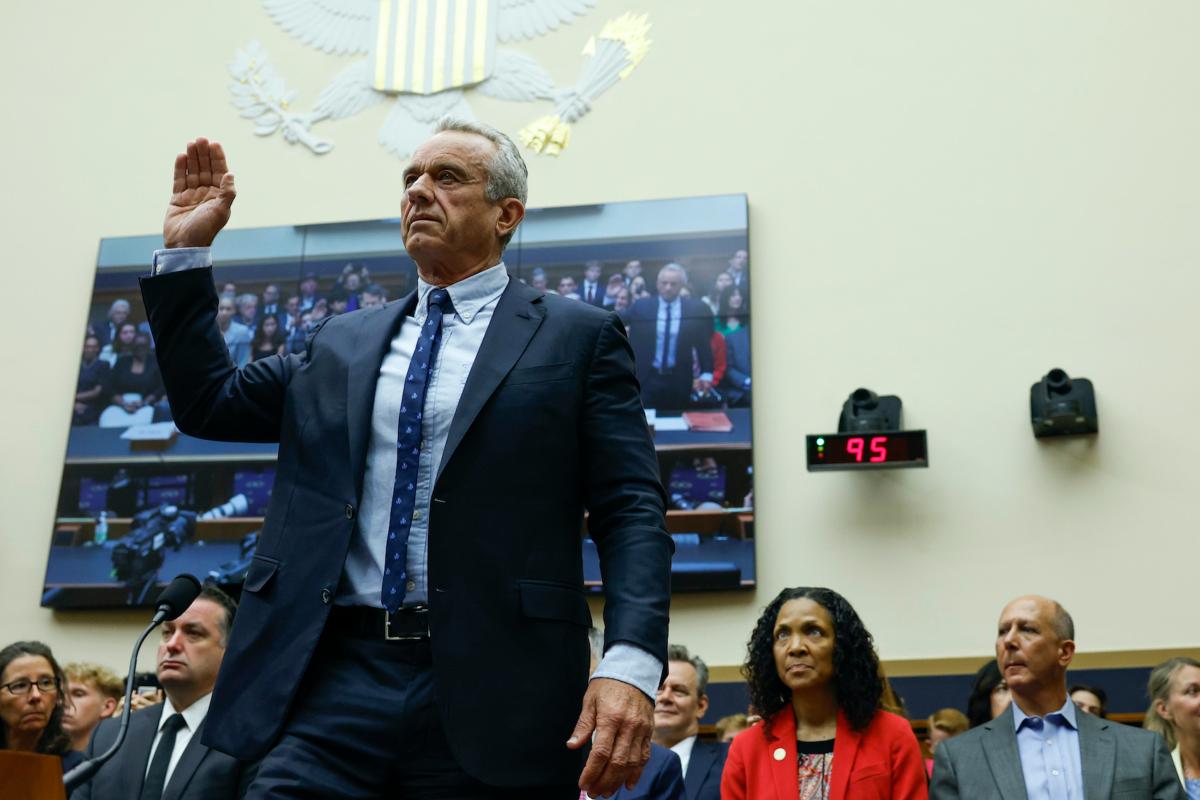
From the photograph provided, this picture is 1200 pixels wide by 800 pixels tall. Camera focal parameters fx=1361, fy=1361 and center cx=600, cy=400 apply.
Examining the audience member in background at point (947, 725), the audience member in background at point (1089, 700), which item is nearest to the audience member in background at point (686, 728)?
the audience member in background at point (947, 725)

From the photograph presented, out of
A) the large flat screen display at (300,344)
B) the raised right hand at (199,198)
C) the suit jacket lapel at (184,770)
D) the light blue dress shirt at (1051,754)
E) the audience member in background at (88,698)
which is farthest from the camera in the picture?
the large flat screen display at (300,344)

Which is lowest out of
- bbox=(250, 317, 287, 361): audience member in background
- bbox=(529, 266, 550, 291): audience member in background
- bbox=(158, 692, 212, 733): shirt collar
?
bbox=(158, 692, 212, 733): shirt collar

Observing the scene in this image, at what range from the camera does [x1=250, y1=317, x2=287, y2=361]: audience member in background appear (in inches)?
300

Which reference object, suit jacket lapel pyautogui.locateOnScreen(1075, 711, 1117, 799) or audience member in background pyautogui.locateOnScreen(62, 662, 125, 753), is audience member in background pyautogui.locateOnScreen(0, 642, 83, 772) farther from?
suit jacket lapel pyautogui.locateOnScreen(1075, 711, 1117, 799)

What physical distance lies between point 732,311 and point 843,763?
12.7ft

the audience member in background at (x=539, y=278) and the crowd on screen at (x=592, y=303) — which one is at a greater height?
the audience member in background at (x=539, y=278)

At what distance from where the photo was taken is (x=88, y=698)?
559 cm

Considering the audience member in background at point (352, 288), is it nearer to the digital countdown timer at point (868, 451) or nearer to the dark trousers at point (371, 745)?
the digital countdown timer at point (868, 451)

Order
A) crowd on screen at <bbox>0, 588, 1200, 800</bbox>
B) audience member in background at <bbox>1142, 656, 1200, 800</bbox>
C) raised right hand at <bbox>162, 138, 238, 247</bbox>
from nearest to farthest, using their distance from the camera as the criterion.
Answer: raised right hand at <bbox>162, 138, 238, 247</bbox>, crowd on screen at <bbox>0, 588, 1200, 800</bbox>, audience member in background at <bbox>1142, 656, 1200, 800</bbox>

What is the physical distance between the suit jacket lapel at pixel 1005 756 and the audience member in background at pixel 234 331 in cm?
490

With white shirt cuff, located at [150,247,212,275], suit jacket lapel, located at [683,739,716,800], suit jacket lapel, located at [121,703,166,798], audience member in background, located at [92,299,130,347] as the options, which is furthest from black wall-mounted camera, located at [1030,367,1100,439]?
white shirt cuff, located at [150,247,212,275]

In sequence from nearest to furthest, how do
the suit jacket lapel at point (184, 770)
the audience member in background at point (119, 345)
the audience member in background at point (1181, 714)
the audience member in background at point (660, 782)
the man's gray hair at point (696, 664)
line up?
the suit jacket lapel at point (184, 770) → the audience member in background at point (660, 782) → the audience member in background at point (1181, 714) → the man's gray hair at point (696, 664) → the audience member in background at point (119, 345)

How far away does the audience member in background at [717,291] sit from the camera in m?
7.30

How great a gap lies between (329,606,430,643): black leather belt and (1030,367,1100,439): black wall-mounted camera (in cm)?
557
